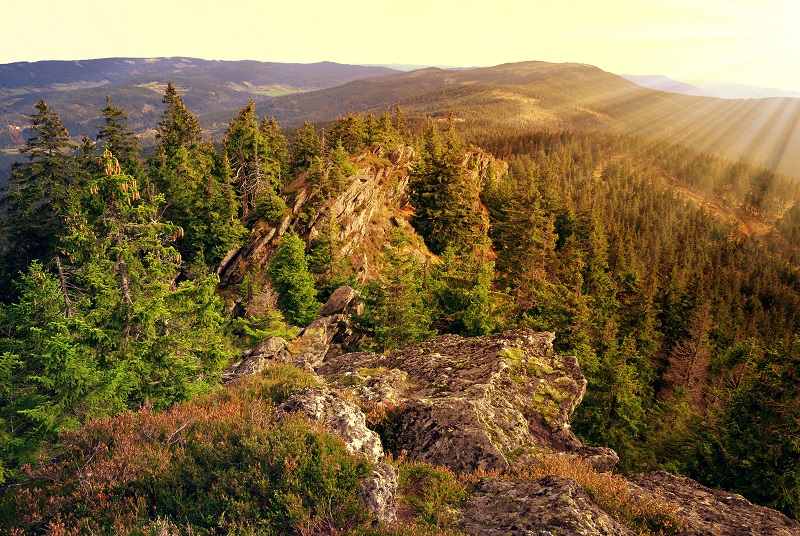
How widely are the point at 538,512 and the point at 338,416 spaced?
17.1 ft

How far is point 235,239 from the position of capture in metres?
46.0

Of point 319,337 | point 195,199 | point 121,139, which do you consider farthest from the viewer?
point 195,199

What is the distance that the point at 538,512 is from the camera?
7617mm

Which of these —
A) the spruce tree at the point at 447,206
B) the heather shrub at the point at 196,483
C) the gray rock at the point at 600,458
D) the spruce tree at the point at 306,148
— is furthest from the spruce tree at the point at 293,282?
the spruce tree at the point at 306,148

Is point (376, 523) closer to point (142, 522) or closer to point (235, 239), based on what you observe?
point (142, 522)

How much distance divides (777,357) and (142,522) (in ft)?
106

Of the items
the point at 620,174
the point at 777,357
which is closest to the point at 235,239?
the point at 777,357

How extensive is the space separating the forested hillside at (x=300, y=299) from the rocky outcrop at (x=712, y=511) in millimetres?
7212

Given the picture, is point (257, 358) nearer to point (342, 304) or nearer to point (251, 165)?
point (342, 304)

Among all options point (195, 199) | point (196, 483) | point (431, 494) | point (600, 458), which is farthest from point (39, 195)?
point (600, 458)

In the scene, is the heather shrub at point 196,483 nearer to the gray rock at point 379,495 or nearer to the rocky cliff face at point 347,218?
the gray rock at point 379,495

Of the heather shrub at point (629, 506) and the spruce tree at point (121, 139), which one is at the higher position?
the spruce tree at point (121, 139)

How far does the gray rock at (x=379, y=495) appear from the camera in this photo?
769cm

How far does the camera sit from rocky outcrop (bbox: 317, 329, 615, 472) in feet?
37.6
